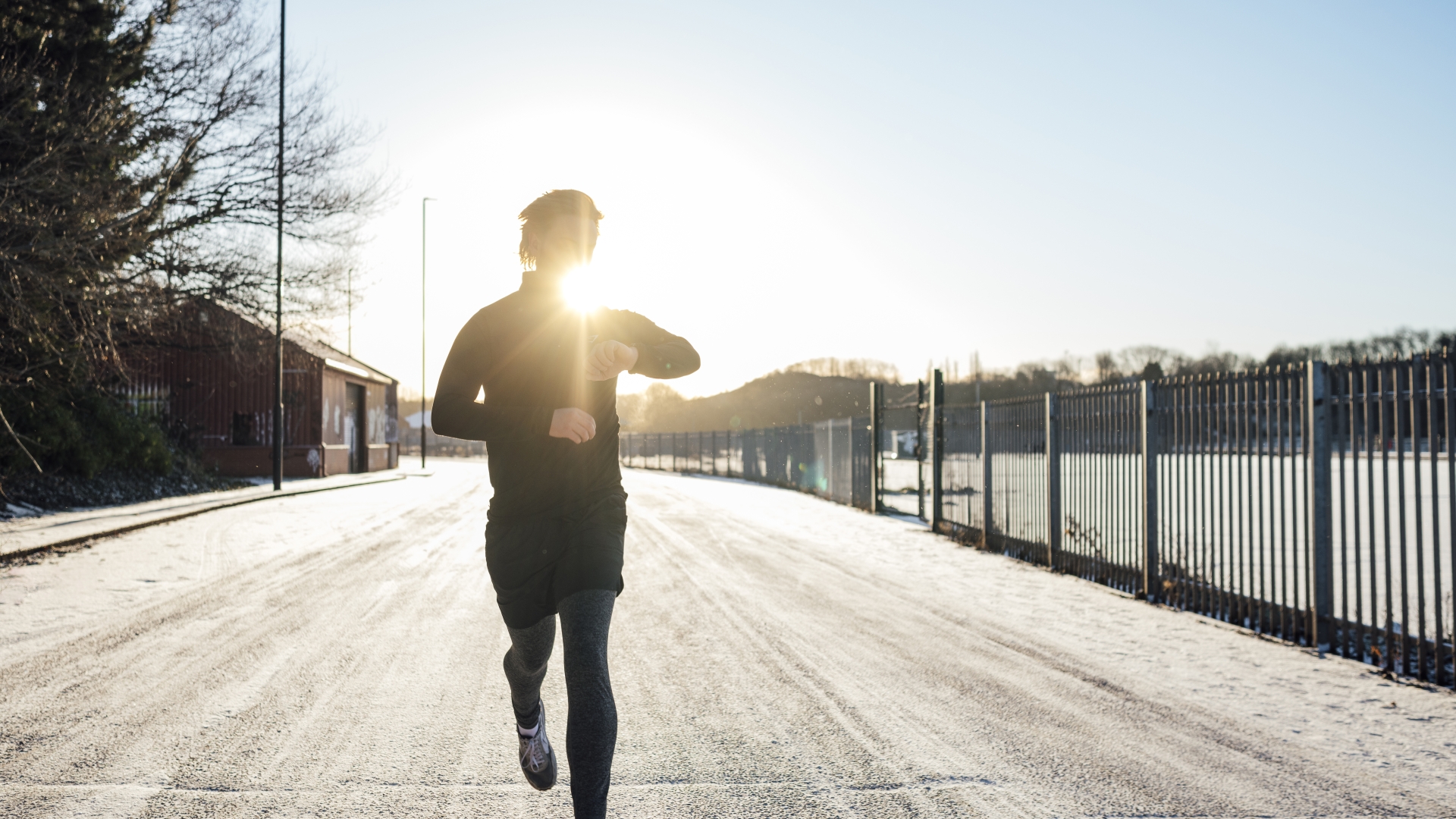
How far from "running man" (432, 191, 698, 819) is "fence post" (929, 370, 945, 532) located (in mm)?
11078

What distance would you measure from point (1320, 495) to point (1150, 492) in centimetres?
192

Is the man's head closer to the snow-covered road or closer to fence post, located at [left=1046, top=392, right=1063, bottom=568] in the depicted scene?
the snow-covered road

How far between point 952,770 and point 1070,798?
46cm

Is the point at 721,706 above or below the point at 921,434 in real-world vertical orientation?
below

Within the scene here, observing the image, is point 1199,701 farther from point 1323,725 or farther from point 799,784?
point 799,784

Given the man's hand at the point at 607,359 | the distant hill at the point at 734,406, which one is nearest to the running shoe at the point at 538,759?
the man's hand at the point at 607,359

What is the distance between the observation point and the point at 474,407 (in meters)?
2.65

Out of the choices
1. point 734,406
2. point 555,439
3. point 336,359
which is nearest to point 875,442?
point 555,439

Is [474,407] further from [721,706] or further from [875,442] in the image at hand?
[875,442]

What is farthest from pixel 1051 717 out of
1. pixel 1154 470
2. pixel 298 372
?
pixel 298 372

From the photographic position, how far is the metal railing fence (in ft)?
17.1

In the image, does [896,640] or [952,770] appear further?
[896,640]

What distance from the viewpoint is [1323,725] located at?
14.0ft

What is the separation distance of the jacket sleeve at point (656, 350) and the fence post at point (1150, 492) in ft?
20.4
